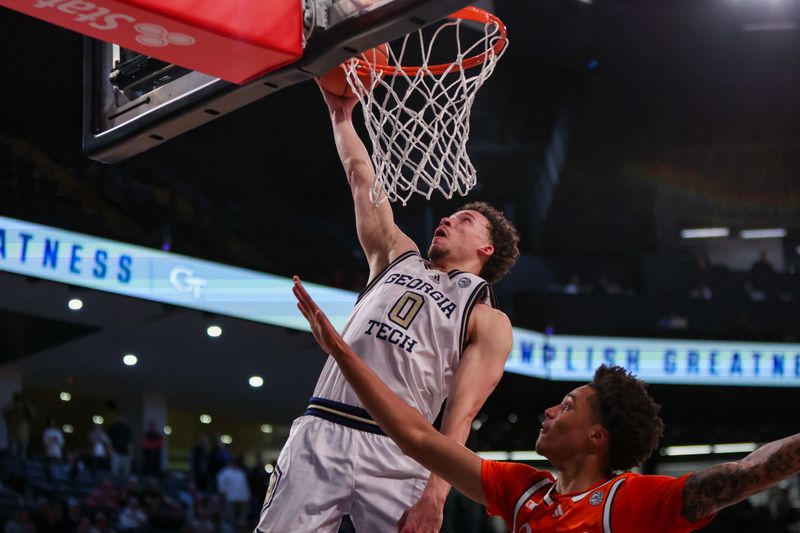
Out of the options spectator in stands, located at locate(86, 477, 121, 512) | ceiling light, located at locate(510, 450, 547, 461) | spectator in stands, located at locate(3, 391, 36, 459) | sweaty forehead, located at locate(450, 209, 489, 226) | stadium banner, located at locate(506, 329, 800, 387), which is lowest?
spectator in stands, located at locate(86, 477, 121, 512)

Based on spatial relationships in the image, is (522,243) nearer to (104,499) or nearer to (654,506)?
(104,499)

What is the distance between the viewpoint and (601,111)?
57.7 ft

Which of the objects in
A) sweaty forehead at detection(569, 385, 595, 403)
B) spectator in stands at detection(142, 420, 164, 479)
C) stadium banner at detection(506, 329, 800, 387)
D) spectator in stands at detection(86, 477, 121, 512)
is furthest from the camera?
stadium banner at detection(506, 329, 800, 387)

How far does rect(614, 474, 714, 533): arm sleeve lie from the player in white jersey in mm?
764

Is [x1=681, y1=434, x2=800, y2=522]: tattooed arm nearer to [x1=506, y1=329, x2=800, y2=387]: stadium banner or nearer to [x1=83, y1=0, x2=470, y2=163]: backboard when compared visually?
[x1=83, y1=0, x2=470, y2=163]: backboard

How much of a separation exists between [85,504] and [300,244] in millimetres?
4516

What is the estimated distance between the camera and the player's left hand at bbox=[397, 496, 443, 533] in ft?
11.0

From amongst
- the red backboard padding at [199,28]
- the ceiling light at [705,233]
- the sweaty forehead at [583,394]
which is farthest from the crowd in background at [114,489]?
the ceiling light at [705,233]

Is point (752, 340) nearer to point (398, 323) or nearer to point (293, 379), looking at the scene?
point (293, 379)

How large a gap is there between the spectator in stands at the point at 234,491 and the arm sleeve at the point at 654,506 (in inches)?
471

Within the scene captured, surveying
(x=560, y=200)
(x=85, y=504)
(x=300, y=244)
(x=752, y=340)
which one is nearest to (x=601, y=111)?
(x=560, y=200)

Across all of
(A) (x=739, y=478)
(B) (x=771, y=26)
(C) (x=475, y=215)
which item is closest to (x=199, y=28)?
(C) (x=475, y=215)

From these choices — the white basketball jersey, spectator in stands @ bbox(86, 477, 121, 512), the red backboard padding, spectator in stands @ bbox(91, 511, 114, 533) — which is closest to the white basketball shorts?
the white basketball jersey

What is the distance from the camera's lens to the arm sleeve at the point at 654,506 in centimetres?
268
